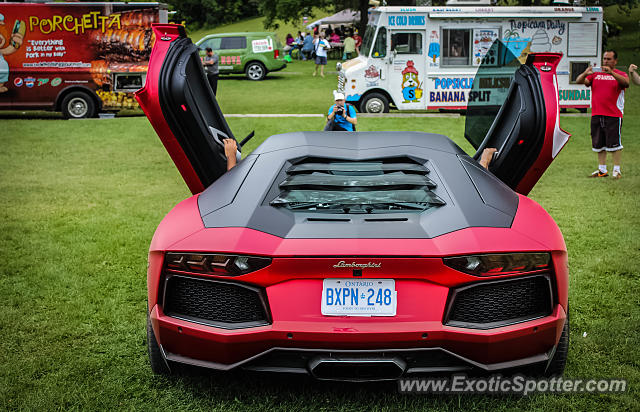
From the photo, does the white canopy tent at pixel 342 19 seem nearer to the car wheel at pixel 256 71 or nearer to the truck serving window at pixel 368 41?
the car wheel at pixel 256 71

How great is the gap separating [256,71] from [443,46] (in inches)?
492

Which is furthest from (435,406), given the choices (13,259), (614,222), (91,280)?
(614,222)

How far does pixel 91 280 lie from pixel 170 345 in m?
2.54

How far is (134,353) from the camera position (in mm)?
4051

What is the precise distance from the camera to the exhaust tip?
2.96 meters

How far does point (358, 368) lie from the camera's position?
2.98 metres

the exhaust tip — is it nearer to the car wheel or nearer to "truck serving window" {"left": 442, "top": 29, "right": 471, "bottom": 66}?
"truck serving window" {"left": 442, "top": 29, "right": 471, "bottom": 66}

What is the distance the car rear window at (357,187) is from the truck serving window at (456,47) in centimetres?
1575

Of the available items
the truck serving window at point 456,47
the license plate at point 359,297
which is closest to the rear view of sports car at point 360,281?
the license plate at point 359,297

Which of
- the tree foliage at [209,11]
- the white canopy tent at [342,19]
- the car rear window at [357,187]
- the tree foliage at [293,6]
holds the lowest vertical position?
the car rear window at [357,187]

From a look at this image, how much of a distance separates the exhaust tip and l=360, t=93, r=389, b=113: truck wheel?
16314 millimetres

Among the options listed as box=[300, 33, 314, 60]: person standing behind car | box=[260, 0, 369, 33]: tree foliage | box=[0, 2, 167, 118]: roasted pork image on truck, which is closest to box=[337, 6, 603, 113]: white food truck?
box=[0, 2, 167, 118]: roasted pork image on truck

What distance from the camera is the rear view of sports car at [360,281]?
2.97m

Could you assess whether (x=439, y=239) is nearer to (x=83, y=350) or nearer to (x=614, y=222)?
(x=83, y=350)
